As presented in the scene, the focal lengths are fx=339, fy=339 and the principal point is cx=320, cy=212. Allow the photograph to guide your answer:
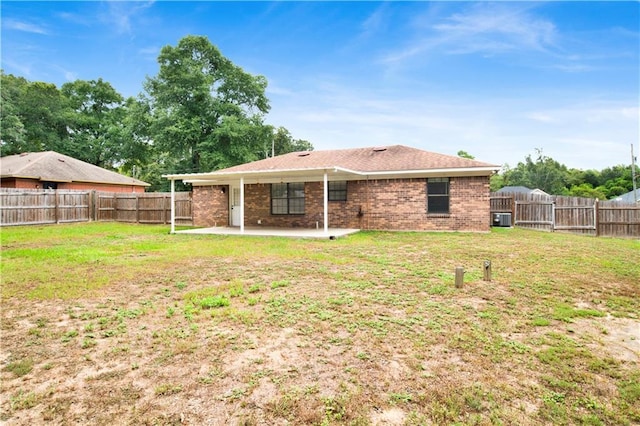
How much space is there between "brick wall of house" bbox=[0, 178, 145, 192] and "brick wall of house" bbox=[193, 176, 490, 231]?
51.3 ft

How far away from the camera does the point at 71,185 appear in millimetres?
23438

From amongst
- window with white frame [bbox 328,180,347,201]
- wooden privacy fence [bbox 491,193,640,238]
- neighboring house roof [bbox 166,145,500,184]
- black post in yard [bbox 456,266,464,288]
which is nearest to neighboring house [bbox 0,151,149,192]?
neighboring house roof [bbox 166,145,500,184]

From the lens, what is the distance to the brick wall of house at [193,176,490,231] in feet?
42.5

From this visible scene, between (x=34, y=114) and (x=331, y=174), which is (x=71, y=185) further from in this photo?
(x=331, y=174)

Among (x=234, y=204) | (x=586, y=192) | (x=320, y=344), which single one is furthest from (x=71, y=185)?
(x=586, y=192)

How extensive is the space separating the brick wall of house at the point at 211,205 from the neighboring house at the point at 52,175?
1198cm

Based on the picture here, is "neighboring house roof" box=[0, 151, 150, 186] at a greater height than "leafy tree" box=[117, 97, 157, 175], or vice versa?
"leafy tree" box=[117, 97, 157, 175]

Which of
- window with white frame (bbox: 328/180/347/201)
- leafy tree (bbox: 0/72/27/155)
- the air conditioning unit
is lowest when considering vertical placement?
the air conditioning unit

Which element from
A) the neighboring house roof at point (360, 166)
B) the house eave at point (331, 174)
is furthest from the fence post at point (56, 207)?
the house eave at point (331, 174)

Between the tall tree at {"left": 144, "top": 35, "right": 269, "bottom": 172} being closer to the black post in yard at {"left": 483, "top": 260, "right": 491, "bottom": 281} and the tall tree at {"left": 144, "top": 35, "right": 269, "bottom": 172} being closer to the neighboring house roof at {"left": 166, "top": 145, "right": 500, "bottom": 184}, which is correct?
the neighboring house roof at {"left": 166, "top": 145, "right": 500, "bottom": 184}

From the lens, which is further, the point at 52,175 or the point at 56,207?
the point at 52,175

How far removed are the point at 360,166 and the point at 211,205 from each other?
25.1ft

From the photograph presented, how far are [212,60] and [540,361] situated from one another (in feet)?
95.8

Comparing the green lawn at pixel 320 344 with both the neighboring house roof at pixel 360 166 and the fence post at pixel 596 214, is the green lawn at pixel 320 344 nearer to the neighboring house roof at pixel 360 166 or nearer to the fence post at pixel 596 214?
the neighboring house roof at pixel 360 166
